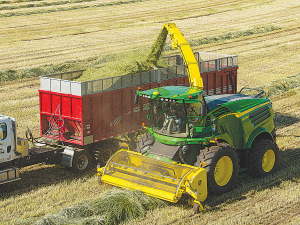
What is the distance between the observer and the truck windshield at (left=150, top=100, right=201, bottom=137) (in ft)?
36.4

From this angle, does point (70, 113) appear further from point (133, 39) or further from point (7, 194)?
point (133, 39)

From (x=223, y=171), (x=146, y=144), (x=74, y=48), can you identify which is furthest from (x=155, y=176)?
(x=74, y=48)

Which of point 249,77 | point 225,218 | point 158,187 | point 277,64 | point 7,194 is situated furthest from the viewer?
point 277,64

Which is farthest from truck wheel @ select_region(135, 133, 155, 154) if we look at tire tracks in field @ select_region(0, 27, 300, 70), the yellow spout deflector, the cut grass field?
tire tracks in field @ select_region(0, 27, 300, 70)

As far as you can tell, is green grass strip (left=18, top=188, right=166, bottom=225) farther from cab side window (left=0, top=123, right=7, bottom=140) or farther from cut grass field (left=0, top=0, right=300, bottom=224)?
cab side window (left=0, top=123, right=7, bottom=140)

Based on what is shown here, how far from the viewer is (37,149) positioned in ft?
43.7

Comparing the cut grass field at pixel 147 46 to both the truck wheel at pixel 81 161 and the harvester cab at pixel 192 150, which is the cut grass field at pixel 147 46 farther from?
the harvester cab at pixel 192 150

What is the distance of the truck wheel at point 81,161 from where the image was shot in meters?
13.1

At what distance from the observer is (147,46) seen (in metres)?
29.8

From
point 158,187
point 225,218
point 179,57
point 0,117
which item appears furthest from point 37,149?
point 179,57

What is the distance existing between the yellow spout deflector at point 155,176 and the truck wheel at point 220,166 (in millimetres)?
321

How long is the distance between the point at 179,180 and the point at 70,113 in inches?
173

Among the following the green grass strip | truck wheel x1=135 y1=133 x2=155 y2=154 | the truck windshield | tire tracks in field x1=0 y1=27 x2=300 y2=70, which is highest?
tire tracks in field x1=0 y1=27 x2=300 y2=70

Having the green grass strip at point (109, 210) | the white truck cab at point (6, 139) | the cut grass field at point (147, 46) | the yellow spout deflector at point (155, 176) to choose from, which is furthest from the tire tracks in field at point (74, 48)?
the green grass strip at point (109, 210)
